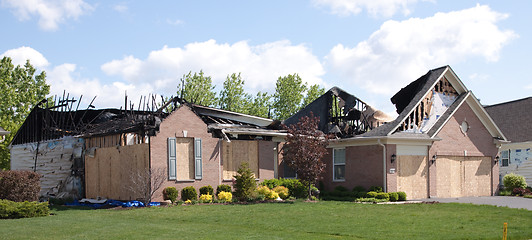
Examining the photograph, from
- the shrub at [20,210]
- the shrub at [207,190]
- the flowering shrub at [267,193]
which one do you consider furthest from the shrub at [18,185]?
the flowering shrub at [267,193]

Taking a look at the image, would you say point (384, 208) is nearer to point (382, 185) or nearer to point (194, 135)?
point (382, 185)

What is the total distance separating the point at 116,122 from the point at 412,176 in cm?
1532

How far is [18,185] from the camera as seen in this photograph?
2064cm

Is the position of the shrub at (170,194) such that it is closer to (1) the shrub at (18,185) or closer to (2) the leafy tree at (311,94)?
(1) the shrub at (18,185)

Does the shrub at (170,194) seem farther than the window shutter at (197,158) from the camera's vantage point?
No

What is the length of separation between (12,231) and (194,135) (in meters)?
10.8

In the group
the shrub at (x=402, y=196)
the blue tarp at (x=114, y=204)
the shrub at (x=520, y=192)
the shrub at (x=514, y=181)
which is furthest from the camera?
the shrub at (x=514, y=181)

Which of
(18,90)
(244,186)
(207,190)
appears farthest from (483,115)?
(18,90)

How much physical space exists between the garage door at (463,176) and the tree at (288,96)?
27875 mm

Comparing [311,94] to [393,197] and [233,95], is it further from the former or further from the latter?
[393,197]

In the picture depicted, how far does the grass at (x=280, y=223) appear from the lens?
43.1 ft

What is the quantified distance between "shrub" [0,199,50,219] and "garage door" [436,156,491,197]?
763 inches

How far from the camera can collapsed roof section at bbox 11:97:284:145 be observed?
24.5 metres

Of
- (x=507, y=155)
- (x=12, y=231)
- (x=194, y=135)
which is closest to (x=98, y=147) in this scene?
(x=194, y=135)
